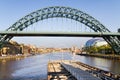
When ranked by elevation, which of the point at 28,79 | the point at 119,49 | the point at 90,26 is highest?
the point at 90,26

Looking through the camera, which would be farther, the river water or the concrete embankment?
the river water

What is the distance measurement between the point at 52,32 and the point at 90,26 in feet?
39.3

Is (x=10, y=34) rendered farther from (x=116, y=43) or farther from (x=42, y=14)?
(x=116, y=43)

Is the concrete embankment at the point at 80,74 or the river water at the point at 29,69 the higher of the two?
the concrete embankment at the point at 80,74

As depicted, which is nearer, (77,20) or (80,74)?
(80,74)

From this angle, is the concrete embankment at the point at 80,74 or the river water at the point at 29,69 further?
the river water at the point at 29,69

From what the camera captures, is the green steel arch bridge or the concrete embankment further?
the green steel arch bridge

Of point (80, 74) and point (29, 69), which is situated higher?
point (80, 74)

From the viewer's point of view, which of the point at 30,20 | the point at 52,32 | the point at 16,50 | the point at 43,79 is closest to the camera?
the point at 43,79

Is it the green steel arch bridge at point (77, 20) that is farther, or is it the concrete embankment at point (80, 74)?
the green steel arch bridge at point (77, 20)

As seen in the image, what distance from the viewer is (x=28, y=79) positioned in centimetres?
4247

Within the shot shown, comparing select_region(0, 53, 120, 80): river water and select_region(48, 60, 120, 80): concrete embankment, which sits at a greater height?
select_region(48, 60, 120, 80): concrete embankment

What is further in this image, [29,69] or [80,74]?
[29,69]

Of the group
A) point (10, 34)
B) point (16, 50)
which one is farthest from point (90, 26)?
point (16, 50)
